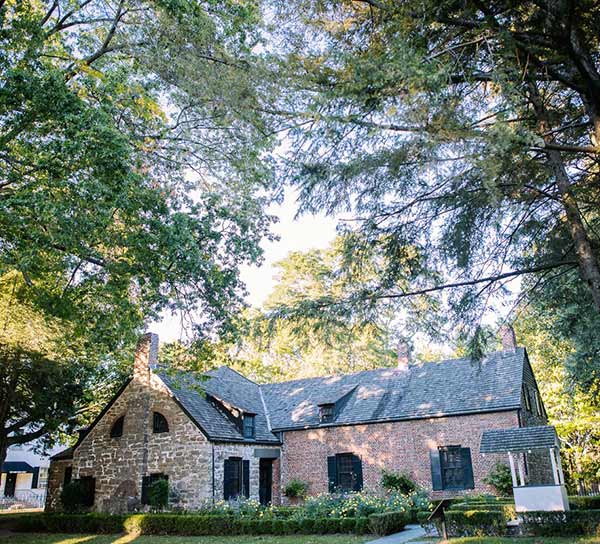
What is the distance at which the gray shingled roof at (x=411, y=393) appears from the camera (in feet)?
64.5

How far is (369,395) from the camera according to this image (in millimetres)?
22641

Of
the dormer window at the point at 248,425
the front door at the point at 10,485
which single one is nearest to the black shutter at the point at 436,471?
the dormer window at the point at 248,425

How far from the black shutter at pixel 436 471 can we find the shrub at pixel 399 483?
706 millimetres

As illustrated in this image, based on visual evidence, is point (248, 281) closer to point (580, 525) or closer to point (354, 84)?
point (354, 84)

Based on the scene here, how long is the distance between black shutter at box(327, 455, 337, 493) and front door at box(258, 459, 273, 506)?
97.3 inches

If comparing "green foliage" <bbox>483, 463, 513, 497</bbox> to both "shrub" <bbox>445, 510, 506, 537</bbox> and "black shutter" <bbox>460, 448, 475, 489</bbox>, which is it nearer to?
"black shutter" <bbox>460, 448, 475, 489</bbox>

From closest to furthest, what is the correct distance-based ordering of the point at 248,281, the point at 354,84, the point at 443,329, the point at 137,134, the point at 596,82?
the point at 354,84
the point at 596,82
the point at 443,329
the point at 137,134
the point at 248,281

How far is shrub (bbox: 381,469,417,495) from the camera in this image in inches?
750

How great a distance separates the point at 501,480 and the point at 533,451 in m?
3.31

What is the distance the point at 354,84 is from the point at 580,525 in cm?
1060

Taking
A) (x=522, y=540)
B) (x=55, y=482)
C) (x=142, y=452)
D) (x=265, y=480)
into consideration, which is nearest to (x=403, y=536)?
(x=522, y=540)

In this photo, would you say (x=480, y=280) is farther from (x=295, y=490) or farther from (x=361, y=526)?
(x=295, y=490)

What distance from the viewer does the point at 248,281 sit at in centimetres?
1192

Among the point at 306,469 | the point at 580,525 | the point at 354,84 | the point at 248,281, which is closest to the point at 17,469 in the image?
the point at 306,469
